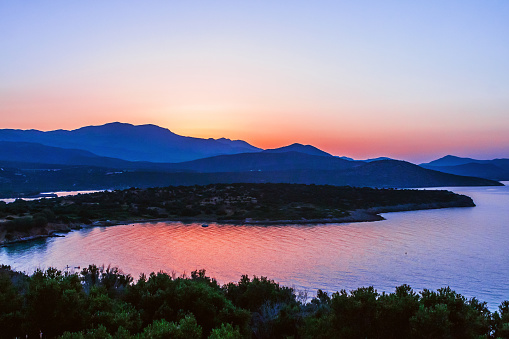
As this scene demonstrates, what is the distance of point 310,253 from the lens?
134 ft

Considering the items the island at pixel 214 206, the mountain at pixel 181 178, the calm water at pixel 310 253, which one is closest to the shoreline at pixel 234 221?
the island at pixel 214 206

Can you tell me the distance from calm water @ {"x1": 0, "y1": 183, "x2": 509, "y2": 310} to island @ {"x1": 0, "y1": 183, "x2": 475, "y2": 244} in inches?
202

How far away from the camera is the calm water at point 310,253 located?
30688mm

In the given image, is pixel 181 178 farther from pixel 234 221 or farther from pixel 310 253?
pixel 310 253

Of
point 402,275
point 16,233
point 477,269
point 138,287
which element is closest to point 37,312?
point 138,287

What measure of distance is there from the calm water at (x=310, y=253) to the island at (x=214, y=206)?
514cm

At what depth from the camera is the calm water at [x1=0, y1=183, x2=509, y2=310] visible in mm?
30688

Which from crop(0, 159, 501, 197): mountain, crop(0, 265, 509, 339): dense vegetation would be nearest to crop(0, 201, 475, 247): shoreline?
crop(0, 265, 509, 339): dense vegetation

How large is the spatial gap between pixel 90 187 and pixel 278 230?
4706 inches

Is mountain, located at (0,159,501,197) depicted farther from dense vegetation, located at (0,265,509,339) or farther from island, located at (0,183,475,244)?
dense vegetation, located at (0,265,509,339)

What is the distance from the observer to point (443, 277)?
31.1 meters

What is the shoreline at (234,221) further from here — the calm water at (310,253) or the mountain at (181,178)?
the mountain at (181,178)

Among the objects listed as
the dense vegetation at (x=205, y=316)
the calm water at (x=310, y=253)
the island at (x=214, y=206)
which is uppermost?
the dense vegetation at (x=205, y=316)

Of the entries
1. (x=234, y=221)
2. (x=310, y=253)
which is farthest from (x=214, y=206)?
(x=310, y=253)
